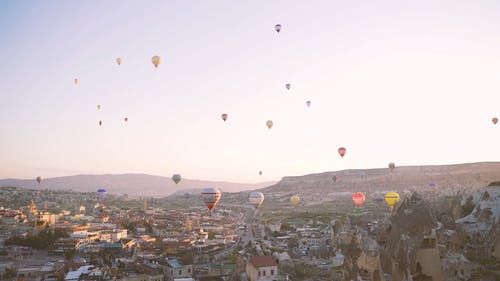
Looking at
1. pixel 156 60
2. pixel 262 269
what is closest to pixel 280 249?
pixel 262 269

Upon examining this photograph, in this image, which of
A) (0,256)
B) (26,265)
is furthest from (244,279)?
(0,256)

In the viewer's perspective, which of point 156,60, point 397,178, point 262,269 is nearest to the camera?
point 262,269

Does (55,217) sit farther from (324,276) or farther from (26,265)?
(324,276)

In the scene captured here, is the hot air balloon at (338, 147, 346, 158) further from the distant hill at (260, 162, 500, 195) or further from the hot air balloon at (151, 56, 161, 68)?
the distant hill at (260, 162, 500, 195)

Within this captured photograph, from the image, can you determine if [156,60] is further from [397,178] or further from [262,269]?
[397,178]

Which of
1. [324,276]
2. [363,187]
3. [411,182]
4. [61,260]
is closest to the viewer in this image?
[324,276]

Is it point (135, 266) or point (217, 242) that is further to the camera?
point (217, 242)

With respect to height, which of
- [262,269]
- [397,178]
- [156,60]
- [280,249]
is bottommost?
[280,249]
